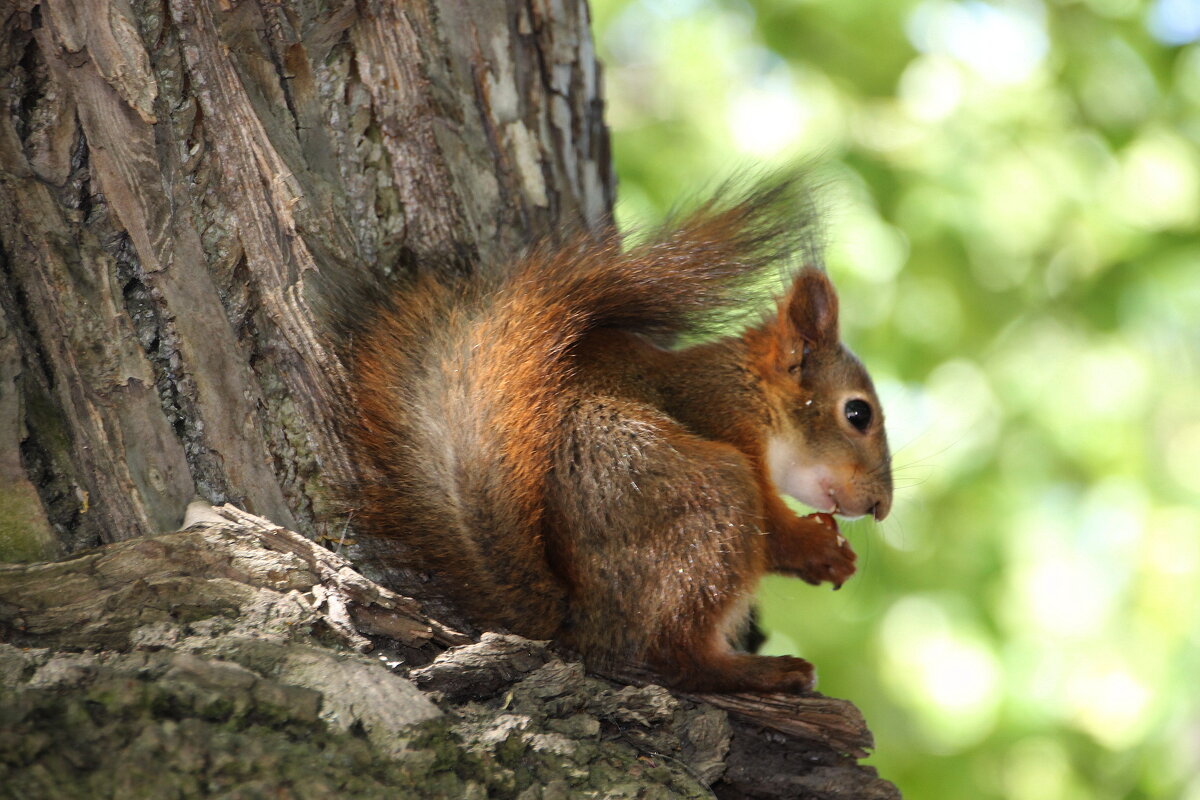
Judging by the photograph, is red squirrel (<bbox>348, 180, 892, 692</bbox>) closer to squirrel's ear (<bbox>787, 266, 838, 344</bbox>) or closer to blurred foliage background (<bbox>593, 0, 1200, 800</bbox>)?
squirrel's ear (<bbox>787, 266, 838, 344</bbox>)

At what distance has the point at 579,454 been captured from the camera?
5.33ft

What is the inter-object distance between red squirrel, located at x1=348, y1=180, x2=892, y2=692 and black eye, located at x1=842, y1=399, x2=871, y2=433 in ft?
1.49

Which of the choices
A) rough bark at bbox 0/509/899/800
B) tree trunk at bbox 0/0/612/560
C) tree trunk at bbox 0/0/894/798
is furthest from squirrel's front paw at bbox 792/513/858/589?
tree trunk at bbox 0/0/612/560

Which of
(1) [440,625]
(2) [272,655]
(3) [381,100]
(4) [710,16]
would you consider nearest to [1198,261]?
(4) [710,16]

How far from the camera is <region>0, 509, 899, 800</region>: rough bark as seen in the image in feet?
3.16

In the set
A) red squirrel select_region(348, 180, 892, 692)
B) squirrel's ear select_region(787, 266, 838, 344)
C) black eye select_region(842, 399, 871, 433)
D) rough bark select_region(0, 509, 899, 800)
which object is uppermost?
squirrel's ear select_region(787, 266, 838, 344)

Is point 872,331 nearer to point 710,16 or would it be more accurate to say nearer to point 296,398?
point 710,16

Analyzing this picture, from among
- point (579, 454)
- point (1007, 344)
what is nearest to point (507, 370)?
point (579, 454)

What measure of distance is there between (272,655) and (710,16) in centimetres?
317

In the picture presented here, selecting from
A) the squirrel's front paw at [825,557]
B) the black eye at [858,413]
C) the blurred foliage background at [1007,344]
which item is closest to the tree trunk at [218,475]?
the squirrel's front paw at [825,557]

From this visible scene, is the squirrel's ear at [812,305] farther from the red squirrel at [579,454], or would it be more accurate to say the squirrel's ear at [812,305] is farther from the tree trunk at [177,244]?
the tree trunk at [177,244]

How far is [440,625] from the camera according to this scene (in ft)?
4.23

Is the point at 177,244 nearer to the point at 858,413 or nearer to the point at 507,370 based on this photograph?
the point at 507,370

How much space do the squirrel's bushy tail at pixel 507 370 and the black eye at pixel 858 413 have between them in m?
0.56
